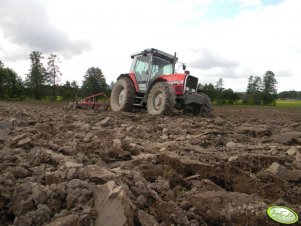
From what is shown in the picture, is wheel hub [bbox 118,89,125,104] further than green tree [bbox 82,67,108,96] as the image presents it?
No

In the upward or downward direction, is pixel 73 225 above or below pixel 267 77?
below

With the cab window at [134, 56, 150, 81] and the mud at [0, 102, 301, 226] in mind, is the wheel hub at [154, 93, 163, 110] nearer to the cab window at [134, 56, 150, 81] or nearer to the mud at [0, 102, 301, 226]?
the cab window at [134, 56, 150, 81]

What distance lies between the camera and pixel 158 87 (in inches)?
375

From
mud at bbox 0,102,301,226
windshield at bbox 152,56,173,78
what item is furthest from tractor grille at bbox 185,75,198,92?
mud at bbox 0,102,301,226

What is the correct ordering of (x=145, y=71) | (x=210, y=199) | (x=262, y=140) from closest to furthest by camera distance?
(x=210, y=199), (x=262, y=140), (x=145, y=71)

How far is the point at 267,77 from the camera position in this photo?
72.8 m

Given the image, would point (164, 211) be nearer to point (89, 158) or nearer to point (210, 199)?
point (210, 199)

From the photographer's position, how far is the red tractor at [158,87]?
30.9ft

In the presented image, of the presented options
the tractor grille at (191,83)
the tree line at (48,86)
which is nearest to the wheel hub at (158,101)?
the tractor grille at (191,83)

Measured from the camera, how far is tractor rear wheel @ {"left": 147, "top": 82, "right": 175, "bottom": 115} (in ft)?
29.8

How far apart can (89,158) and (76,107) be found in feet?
34.2

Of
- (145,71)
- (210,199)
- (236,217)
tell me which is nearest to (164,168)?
(210,199)

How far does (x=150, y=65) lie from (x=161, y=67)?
544mm

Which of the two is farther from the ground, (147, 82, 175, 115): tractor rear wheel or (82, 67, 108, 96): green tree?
(82, 67, 108, 96): green tree
